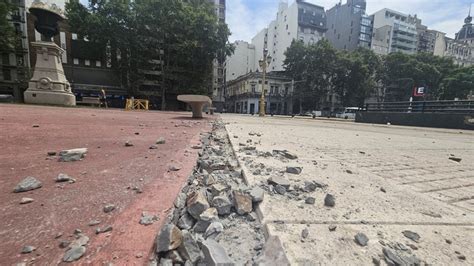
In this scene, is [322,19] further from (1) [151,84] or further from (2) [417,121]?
(2) [417,121]

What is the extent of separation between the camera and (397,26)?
6103 centimetres

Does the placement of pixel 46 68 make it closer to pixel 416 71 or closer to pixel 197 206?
pixel 197 206

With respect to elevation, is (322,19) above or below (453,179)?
above

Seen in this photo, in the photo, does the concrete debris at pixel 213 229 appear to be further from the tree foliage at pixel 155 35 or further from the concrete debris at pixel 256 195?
the tree foliage at pixel 155 35

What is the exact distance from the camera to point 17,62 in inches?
1223

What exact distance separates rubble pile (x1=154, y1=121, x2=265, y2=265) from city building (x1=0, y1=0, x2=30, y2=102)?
38623 millimetres

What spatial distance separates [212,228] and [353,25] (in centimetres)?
6948

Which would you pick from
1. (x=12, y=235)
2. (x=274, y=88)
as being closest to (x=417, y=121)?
(x=12, y=235)

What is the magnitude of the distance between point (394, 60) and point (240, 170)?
4984 cm

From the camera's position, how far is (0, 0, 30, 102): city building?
30.2m

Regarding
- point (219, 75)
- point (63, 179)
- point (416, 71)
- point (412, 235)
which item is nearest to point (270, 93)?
point (219, 75)

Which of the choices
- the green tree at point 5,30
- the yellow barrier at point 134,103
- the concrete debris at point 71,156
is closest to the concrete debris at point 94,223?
the concrete debris at point 71,156

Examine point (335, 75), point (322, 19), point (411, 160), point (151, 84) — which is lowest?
point (411, 160)

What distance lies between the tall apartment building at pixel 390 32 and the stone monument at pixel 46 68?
65.7m
